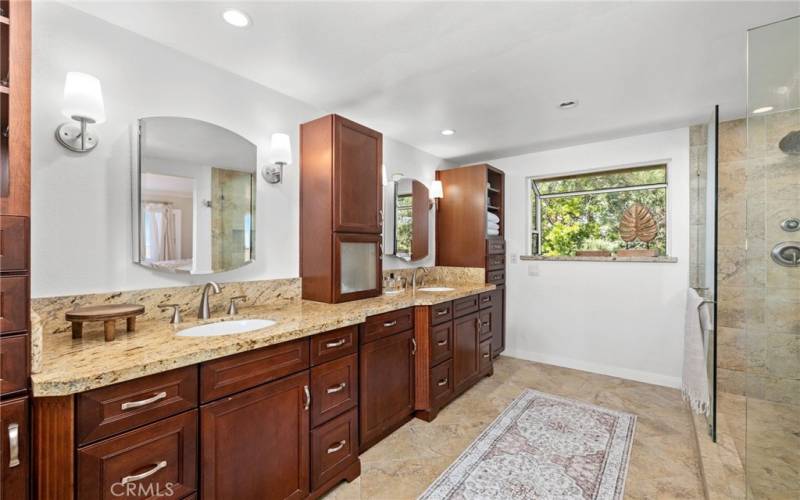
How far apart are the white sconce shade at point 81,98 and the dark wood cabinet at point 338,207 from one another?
118 centimetres

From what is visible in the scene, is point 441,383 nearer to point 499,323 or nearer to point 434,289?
point 434,289

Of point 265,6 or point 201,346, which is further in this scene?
point 265,6

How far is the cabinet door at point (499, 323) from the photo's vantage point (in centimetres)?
381

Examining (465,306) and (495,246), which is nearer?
(465,306)

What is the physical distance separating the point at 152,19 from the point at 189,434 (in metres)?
1.85

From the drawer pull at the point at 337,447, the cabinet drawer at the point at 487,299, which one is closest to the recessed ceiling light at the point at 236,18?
the drawer pull at the point at 337,447

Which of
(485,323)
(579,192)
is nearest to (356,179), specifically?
(485,323)

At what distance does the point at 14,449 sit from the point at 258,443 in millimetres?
729

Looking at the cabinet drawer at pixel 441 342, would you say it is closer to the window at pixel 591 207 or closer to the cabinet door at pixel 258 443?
the cabinet door at pixel 258 443

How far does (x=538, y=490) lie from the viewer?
6.06 ft

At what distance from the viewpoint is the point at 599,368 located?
11.7ft

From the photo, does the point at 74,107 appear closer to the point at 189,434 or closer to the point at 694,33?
the point at 189,434

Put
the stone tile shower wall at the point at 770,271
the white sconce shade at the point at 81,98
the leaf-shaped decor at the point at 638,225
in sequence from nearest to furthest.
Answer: the white sconce shade at the point at 81,98
the stone tile shower wall at the point at 770,271
the leaf-shaped decor at the point at 638,225

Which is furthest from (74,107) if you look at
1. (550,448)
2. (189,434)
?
(550,448)
